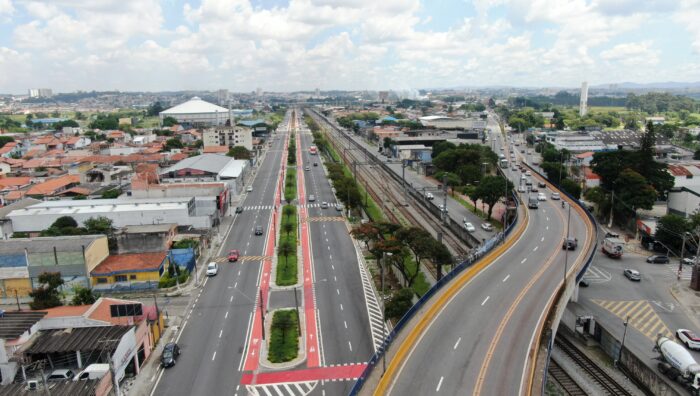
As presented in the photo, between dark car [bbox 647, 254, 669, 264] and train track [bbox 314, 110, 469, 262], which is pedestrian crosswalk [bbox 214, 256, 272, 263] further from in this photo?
dark car [bbox 647, 254, 669, 264]

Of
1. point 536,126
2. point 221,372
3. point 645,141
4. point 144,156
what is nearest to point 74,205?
point 221,372

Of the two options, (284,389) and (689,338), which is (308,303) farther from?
(689,338)

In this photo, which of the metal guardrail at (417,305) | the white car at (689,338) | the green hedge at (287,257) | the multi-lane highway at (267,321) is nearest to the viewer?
the metal guardrail at (417,305)

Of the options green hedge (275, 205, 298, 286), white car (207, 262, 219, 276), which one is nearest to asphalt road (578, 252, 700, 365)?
green hedge (275, 205, 298, 286)

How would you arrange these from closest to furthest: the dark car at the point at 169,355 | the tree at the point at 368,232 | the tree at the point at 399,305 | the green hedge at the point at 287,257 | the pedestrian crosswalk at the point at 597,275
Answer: the dark car at the point at 169,355 < the tree at the point at 399,305 < the green hedge at the point at 287,257 < the pedestrian crosswalk at the point at 597,275 < the tree at the point at 368,232

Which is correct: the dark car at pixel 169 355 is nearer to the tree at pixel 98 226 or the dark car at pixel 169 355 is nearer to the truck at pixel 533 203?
the tree at pixel 98 226

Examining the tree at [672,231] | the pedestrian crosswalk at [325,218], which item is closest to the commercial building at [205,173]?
the pedestrian crosswalk at [325,218]
